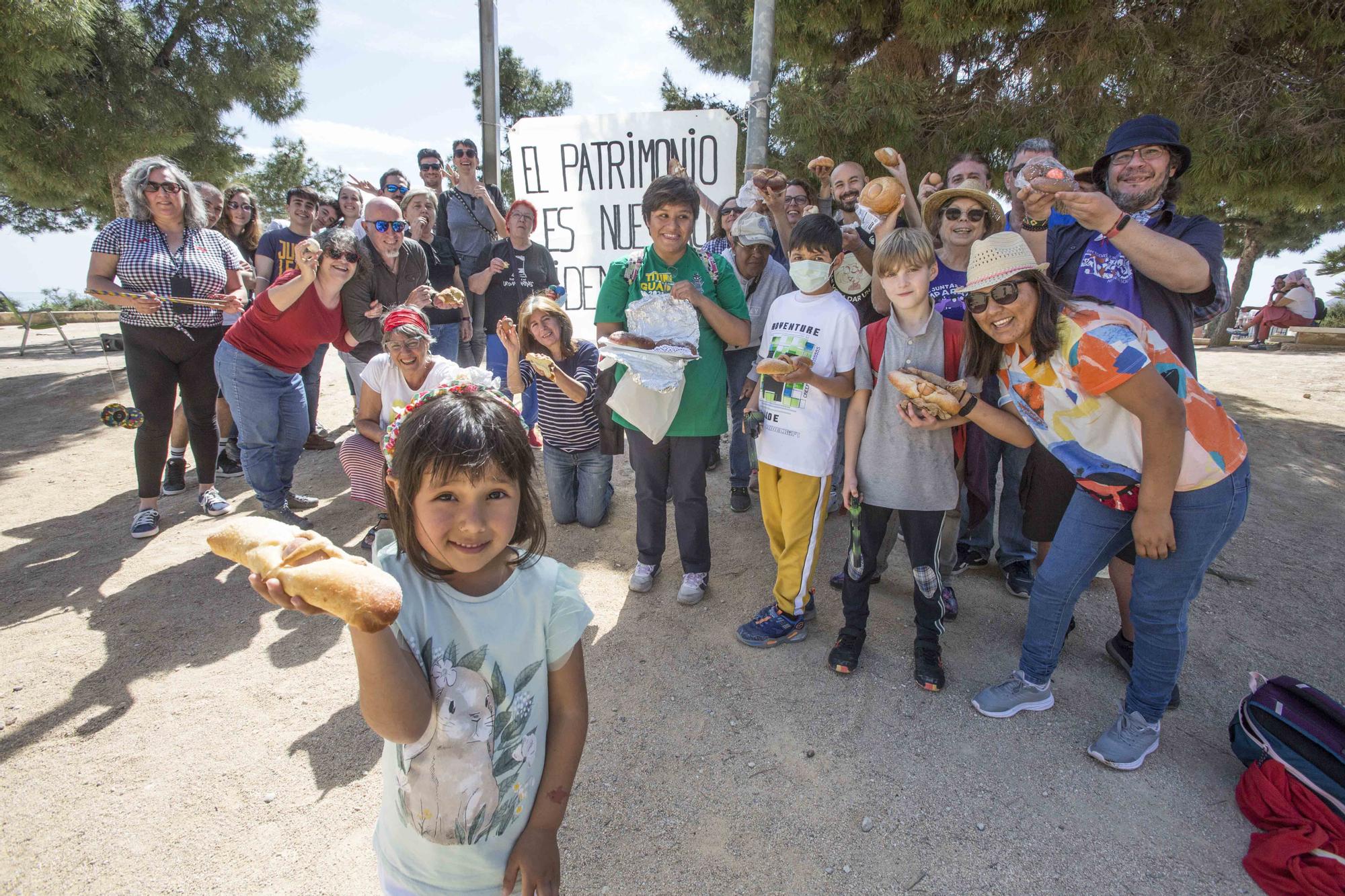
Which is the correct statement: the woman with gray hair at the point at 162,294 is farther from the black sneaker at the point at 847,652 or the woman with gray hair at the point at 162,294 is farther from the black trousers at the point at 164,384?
the black sneaker at the point at 847,652

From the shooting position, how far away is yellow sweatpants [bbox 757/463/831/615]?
283 cm

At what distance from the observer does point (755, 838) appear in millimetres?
1990

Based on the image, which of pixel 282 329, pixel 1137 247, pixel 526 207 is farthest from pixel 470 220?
pixel 1137 247

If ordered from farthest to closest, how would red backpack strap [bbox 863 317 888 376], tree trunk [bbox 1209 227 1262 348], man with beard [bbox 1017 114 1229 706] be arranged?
tree trunk [bbox 1209 227 1262 348] → red backpack strap [bbox 863 317 888 376] → man with beard [bbox 1017 114 1229 706]

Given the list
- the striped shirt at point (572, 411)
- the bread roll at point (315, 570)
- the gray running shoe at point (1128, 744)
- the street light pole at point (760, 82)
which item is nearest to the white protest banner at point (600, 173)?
the street light pole at point (760, 82)

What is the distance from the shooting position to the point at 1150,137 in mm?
2373

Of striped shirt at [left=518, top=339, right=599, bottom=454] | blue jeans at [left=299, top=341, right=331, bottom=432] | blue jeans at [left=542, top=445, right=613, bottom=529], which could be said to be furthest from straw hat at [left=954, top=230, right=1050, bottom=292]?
blue jeans at [left=299, top=341, right=331, bottom=432]

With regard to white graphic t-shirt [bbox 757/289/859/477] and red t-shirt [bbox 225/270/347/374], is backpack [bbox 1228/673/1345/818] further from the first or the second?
red t-shirt [bbox 225/270/347/374]

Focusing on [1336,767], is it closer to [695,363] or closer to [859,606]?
[859,606]

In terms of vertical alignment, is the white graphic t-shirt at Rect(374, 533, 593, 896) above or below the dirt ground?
above

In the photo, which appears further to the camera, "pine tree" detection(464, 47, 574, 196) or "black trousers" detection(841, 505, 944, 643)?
"pine tree" detection(464, 47, 574, 196)

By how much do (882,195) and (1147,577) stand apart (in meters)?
1.79

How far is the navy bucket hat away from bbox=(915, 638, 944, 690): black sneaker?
2.04m

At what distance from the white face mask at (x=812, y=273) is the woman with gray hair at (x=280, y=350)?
8.67 feet
